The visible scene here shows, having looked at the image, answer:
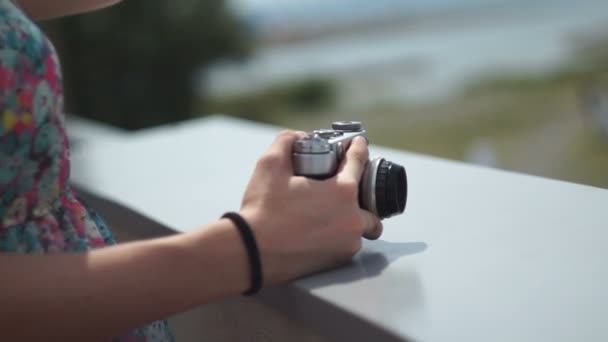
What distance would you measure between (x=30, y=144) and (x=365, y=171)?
0.24m

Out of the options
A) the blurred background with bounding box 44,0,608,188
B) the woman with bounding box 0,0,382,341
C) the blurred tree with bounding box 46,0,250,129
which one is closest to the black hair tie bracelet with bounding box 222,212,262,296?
the woman with bounding box 0,0,382,341

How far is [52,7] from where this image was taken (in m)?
0.70

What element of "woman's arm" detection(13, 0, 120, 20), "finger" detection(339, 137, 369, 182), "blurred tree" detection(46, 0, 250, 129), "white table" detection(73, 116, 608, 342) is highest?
"woman's arm" detection(13, 0, 120, 20)

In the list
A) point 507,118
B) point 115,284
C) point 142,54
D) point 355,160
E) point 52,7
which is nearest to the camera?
point 115,284

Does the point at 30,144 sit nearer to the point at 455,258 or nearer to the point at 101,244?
the point at 101,244

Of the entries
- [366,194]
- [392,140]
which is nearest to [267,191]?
[366,194]

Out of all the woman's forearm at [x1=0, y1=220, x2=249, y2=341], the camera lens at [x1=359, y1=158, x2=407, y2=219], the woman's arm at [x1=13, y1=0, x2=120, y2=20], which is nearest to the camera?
the woman's forearm at [x1=0, y1=220, x2=249, y2=341]

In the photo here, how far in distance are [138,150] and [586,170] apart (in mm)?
2606

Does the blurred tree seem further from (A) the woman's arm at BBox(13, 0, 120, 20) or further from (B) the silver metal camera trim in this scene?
(B) the silver metal camera trim

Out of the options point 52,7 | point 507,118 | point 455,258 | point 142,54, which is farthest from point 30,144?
point 507,118

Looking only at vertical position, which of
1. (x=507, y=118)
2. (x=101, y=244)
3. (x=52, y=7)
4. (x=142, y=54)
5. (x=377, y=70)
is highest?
(x=52, y=7)

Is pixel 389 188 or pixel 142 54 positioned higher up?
pixel 389 188

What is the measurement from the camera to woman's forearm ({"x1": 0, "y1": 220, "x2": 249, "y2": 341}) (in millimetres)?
471

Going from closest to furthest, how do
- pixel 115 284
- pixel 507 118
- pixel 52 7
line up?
pixel 115 284
pixel 52 7
pixel 507 118
